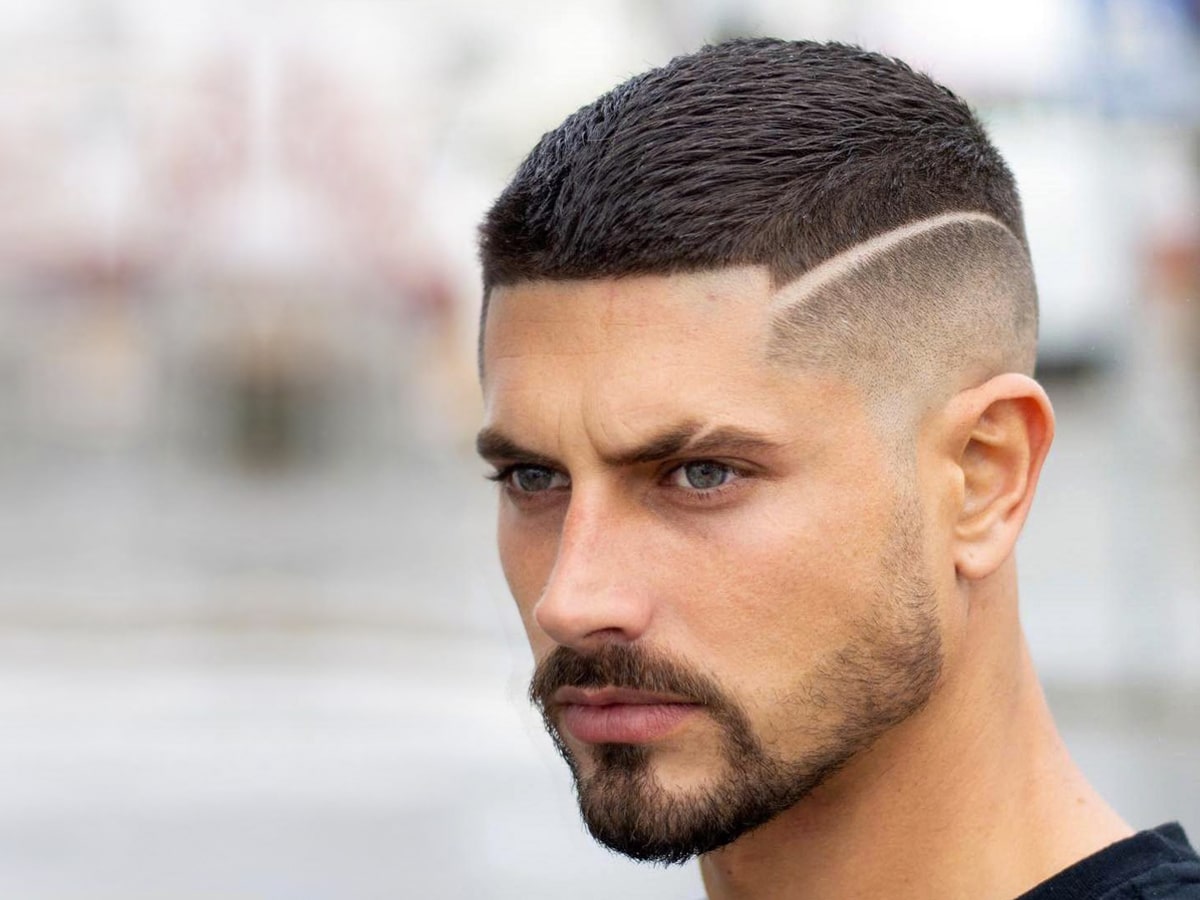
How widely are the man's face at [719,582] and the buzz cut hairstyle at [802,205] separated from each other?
0.26ft

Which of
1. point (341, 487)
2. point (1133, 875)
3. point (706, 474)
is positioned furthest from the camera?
point (341, 487)

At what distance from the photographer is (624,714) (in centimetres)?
215

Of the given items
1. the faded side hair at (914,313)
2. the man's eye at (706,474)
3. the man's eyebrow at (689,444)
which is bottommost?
the man's eye at (706,474)

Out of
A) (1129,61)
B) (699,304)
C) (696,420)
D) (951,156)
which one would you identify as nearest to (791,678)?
(696,420)

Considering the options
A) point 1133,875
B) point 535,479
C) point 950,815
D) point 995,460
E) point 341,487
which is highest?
point 341,487

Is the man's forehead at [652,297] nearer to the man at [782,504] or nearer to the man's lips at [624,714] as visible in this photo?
the man at [782,504]

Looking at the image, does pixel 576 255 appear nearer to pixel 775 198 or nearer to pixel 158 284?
pixel 775 198

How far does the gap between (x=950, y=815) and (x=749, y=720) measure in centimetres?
31

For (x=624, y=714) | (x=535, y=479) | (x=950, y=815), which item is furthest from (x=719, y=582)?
(x=950, y=815)

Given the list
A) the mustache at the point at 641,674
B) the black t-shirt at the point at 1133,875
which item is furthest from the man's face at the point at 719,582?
the black t-shirt at the point at 1133,875

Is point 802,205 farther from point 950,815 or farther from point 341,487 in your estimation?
point 341,487

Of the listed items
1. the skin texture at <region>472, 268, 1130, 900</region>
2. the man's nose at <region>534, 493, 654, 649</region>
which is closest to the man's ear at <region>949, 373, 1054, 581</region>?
the skin texture at <region>472, 268, 1130, 900</region>

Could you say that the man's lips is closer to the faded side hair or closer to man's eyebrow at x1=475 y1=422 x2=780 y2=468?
man's eyebrow at x1=475 y1=422 x2=780 y2=468

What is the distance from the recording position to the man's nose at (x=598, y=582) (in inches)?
82.9
